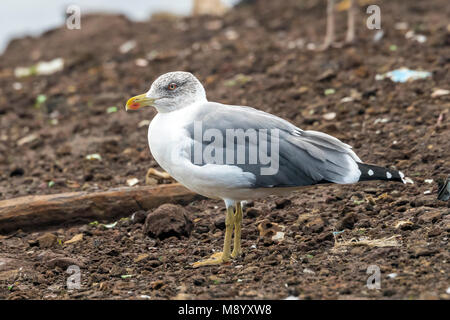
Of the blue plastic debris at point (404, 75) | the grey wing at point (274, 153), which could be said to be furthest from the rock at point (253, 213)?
the blue plastic debris at point (404, 75)

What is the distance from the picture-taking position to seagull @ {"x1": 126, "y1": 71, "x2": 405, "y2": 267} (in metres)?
4.92

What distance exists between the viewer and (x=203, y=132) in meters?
4.97

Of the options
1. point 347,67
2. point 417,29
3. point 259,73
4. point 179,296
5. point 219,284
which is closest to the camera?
point 179,296

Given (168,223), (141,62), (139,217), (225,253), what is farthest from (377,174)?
(141,62)

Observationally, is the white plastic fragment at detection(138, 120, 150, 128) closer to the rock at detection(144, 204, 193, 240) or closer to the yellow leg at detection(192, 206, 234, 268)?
the rock at detection(144, 204, 193, 240)

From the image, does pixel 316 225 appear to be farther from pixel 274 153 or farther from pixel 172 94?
pixel 172 94

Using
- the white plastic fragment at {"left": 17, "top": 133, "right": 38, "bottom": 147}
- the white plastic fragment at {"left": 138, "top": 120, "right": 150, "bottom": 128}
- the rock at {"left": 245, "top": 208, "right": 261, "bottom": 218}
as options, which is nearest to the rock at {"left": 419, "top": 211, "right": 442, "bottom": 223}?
the rock at {"left": 245, "top": 208, "right": 261, "bottom": 218}

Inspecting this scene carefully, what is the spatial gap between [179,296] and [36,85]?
26.9ft

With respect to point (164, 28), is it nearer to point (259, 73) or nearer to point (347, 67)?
point (259, 73)

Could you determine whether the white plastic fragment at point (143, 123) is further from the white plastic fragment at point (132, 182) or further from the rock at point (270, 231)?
the rock at point (270, 231)

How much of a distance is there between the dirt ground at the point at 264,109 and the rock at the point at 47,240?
0.04 ft

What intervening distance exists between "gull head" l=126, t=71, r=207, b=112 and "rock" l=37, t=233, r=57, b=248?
1.44 metres

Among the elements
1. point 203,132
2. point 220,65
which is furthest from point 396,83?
point 203,132

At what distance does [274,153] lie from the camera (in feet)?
16.4
